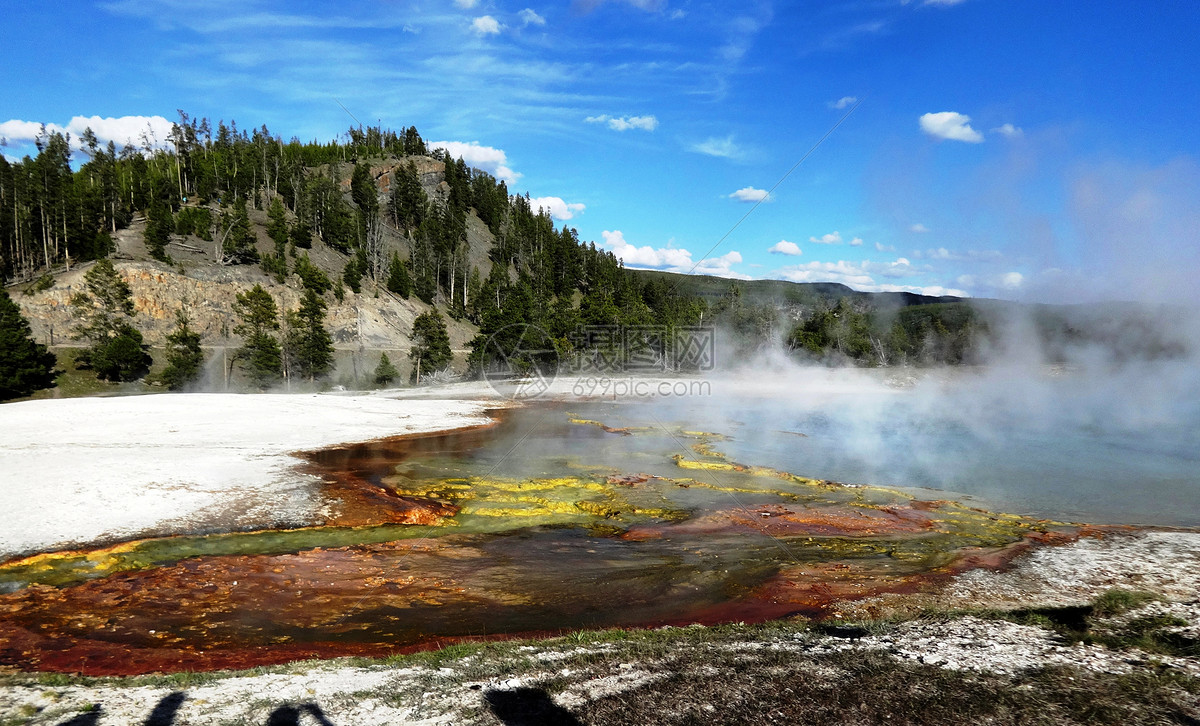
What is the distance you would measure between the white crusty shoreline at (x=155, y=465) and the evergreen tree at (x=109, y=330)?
1585cm

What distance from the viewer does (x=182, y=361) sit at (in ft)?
126

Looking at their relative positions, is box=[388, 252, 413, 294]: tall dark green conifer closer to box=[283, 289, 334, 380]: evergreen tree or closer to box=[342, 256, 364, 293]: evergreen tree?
box=[342, 256, 364, 293]: evergreen tree

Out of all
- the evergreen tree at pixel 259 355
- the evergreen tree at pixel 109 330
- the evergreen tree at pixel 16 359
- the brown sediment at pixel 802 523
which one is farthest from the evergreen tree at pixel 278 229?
the brown sediment at pixel 802 523

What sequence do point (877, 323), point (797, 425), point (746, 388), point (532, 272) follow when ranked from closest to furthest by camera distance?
1. point (797, 425)
2. point (746, 388)
3. point (877, 323)
4. point (532, 272)

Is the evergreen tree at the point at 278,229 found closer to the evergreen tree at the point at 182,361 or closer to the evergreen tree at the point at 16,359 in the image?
the evergreen tree at the point at 182,361

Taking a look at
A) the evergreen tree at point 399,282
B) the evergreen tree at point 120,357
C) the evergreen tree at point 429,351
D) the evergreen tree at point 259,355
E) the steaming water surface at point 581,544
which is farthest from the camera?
the evergreen tree at point 399,282

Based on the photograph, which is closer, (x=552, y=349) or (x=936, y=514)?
(x=936, y=514)

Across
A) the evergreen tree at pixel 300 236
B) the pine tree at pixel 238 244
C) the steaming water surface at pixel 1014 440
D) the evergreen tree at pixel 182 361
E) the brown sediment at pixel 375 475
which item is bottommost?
the steaming water surface at pixel 1014 440

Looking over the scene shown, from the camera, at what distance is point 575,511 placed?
14367 mm

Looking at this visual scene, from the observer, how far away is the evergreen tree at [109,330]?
Answer: 3891cm

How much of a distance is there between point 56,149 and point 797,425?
92.4 m

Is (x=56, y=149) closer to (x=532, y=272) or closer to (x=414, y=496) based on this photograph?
(x=532, y=272)

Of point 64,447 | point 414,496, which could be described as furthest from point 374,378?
point 414,496

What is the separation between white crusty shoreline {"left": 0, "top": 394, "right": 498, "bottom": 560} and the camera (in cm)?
1169
